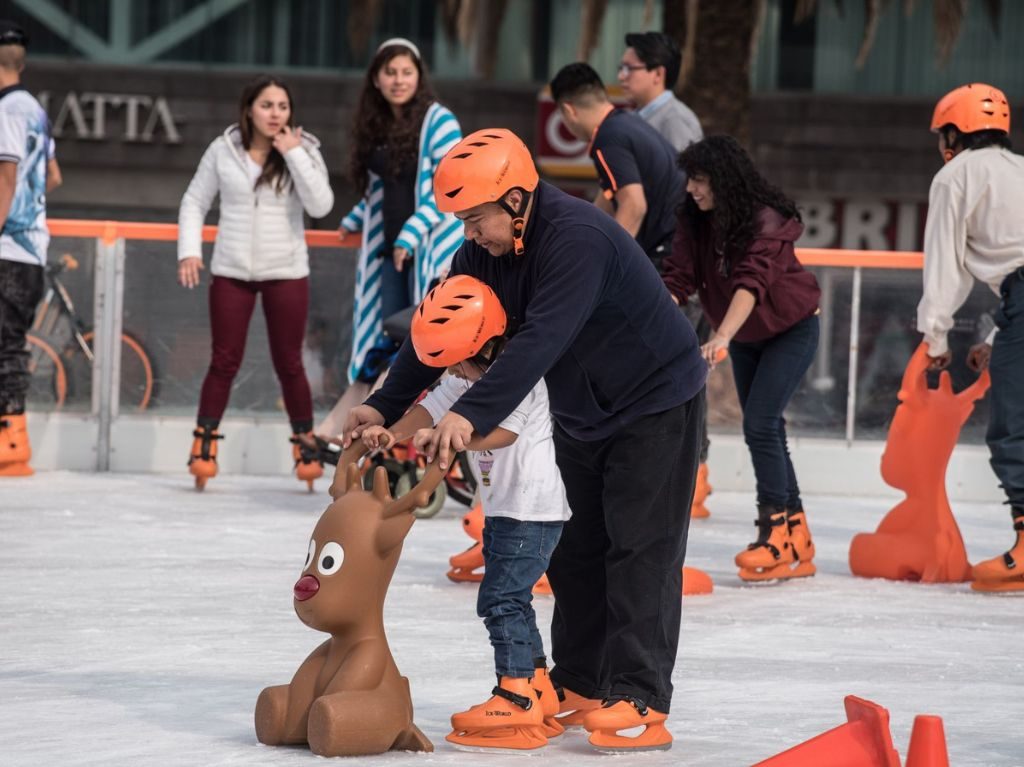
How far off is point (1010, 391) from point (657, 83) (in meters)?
2.15

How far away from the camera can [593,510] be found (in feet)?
14.5

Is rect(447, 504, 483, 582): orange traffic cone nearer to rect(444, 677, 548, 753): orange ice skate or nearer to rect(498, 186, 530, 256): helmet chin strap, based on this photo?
rect(444, 677, 548, 753): orange ice skate

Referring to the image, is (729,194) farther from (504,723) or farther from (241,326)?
(241,326)

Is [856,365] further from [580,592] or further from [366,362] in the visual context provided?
[580,592]

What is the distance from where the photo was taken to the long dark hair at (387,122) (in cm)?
812

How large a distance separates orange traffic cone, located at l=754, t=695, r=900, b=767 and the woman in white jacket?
5423 millimetres

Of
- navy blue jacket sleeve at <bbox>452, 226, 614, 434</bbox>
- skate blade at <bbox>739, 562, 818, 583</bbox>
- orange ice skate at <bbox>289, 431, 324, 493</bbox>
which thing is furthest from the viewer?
orange ice skate at <bbox>289, 431, 324, 493</bbox>

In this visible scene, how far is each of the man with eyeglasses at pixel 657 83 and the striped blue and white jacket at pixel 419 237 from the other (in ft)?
2.53

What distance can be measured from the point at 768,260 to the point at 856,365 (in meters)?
3.29

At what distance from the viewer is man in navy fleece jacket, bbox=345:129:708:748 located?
3.97 m

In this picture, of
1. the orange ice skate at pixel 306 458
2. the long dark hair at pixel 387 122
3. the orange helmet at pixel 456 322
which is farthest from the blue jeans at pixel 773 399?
the orange helmet at pixel 456 322

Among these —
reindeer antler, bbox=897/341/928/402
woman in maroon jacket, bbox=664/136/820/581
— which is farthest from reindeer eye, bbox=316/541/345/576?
reindeer antler, bbox=897/341/928/402

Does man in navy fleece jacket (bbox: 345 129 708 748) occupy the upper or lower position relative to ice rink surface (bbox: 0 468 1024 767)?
upper

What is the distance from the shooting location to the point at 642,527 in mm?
4230
